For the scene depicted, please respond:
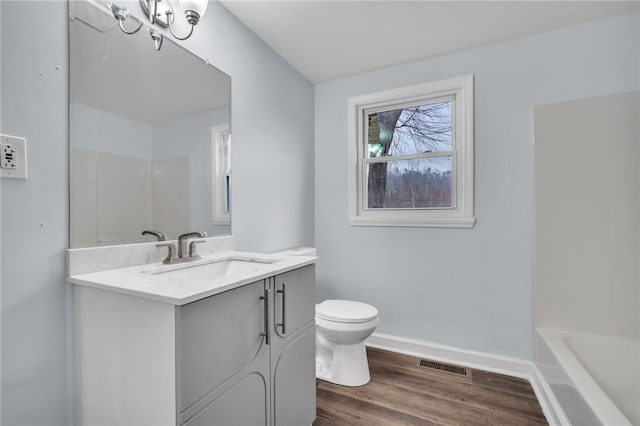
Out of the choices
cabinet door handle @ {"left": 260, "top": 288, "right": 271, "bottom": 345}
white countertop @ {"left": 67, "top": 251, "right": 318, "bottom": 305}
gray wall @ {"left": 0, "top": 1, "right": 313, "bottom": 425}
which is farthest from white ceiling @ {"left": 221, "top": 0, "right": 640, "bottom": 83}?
cabinet door handle @ {"left": 260, "top": 288, "right": 271, "bottom": 345}

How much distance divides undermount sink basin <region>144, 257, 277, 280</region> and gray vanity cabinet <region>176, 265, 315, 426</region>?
19cm

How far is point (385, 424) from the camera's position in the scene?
1.52 m

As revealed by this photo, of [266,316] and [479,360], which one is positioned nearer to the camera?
[266,316]

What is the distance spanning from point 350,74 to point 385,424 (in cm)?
250

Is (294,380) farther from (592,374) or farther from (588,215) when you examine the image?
(588,215)

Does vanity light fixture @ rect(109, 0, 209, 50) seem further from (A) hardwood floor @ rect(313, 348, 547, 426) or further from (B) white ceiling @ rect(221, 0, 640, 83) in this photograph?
(A) hardwood floor @ rect(313, 348, 547, 426)

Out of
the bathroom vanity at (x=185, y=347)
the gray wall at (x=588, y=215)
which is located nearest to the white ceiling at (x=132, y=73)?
the bathroom vanity at (x=185, y=347)

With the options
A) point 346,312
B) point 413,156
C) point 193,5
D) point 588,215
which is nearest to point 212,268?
point 346,312

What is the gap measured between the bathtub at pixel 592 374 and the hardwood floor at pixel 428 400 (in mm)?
227

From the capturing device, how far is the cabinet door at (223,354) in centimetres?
81

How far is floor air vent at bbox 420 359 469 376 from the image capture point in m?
2.05

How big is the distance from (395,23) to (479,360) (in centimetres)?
237

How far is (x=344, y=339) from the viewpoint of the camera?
1811 millimetres

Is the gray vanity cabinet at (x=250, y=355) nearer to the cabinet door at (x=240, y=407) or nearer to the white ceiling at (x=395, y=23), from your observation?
the cabinet door at (x=240, y=407)
